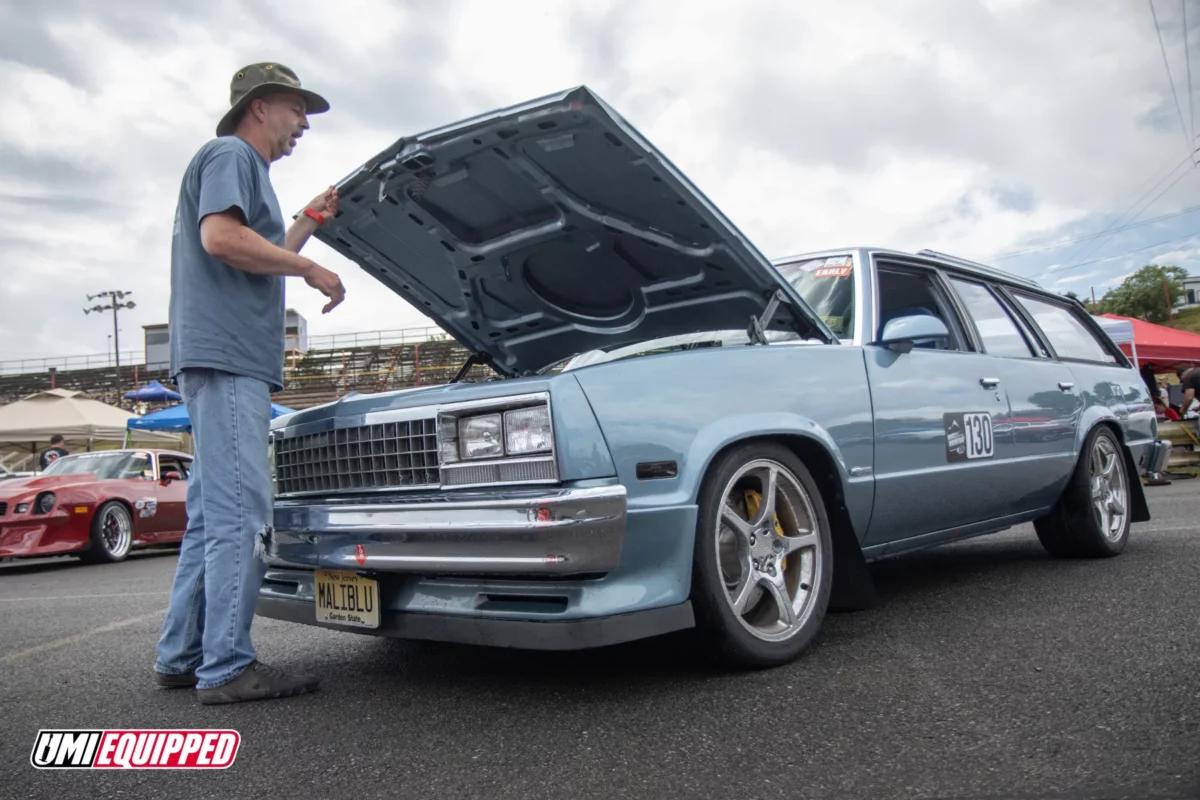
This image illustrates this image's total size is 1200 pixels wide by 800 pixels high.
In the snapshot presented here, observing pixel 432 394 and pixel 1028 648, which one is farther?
pixel 1028 648

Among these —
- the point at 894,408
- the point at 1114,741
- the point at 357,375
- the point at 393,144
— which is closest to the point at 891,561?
the point at 894,408

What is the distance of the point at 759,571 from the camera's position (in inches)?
110

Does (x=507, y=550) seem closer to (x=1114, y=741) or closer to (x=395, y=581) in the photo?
(x=395, y=581)

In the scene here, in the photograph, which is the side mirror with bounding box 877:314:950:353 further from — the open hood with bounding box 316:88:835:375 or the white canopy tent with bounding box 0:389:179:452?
the white canopy tent with bounding box 0:389:179:452

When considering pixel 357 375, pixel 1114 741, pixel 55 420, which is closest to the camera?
pixel 1114 741

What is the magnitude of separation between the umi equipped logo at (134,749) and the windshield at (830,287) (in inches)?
95.8

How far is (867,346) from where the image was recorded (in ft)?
11.1

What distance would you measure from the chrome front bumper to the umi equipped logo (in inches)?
22.6

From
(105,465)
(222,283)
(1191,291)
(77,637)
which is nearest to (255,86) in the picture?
(222,283)

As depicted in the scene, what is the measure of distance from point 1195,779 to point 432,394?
1.99 meters

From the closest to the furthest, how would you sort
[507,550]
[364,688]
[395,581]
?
[507,550], [395,581], [364,688]

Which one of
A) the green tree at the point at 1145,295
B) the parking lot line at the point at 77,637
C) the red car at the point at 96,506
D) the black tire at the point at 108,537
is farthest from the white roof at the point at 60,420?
the green tree at the point at 1145,295

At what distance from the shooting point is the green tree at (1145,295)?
64.7 m

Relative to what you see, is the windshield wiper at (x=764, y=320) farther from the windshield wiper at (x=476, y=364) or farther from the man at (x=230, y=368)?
the windshield wiper at (x=476, y=364)
